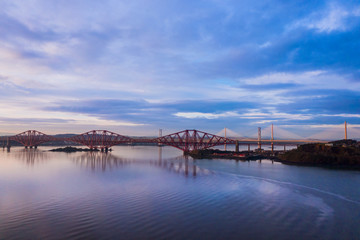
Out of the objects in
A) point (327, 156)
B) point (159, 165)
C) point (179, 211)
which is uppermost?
point (327, 156)

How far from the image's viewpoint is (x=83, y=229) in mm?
9000

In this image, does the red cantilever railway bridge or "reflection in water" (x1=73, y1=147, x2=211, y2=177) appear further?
the red cantilever railway bridge

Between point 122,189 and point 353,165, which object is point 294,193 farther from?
point 353,165

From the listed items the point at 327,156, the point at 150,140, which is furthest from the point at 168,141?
the point at 327,156

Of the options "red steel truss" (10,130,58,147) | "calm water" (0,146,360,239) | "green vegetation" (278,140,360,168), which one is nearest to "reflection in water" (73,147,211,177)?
"calm water" (0,146,360,239)

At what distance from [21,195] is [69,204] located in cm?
418

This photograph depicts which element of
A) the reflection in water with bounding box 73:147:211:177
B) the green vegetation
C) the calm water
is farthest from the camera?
the green vegetation

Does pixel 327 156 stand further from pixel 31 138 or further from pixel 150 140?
pixel 31 138

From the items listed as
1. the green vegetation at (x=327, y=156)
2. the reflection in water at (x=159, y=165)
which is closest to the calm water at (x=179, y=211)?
the reflection in water at (x=159, y=165)

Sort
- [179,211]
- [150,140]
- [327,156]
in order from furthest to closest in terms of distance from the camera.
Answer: [150,140], [327,156], [179,211]

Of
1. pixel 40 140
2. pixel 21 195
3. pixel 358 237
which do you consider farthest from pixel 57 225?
pixel 40 140

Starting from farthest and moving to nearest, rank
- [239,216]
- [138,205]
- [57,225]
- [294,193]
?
1. [294,193]
2. [138,205]
3. [239,216]
4. [57,225]

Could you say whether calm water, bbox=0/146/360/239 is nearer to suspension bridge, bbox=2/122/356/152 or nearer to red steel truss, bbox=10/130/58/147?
suspension bridge, bbox=2/122/356/152

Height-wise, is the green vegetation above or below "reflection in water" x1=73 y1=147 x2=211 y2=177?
above
